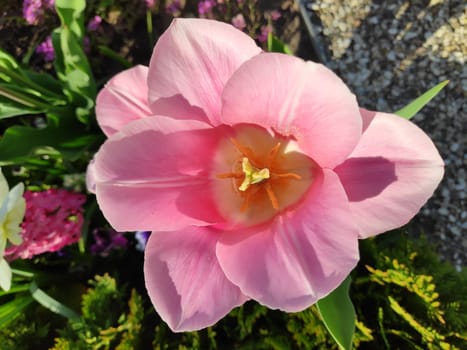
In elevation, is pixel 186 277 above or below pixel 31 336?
above

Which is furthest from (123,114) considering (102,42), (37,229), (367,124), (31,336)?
(102,42)

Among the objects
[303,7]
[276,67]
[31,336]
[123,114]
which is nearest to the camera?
[276,67]

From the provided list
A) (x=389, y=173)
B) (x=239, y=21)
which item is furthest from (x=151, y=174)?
(x=239, y=21)

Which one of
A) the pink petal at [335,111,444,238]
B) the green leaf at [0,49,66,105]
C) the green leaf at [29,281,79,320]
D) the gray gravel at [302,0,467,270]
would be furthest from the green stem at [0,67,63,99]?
the gray gravel at [302,0,467,270]

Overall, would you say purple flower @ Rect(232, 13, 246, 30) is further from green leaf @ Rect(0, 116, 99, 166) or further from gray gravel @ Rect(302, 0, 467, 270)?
green leaf @ Rect(0, 116, 99, 166)

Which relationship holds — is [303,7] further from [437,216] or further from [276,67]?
[276,67]

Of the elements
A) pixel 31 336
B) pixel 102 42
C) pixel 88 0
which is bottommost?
pixel 31 336

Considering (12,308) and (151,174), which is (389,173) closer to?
(151,174)
